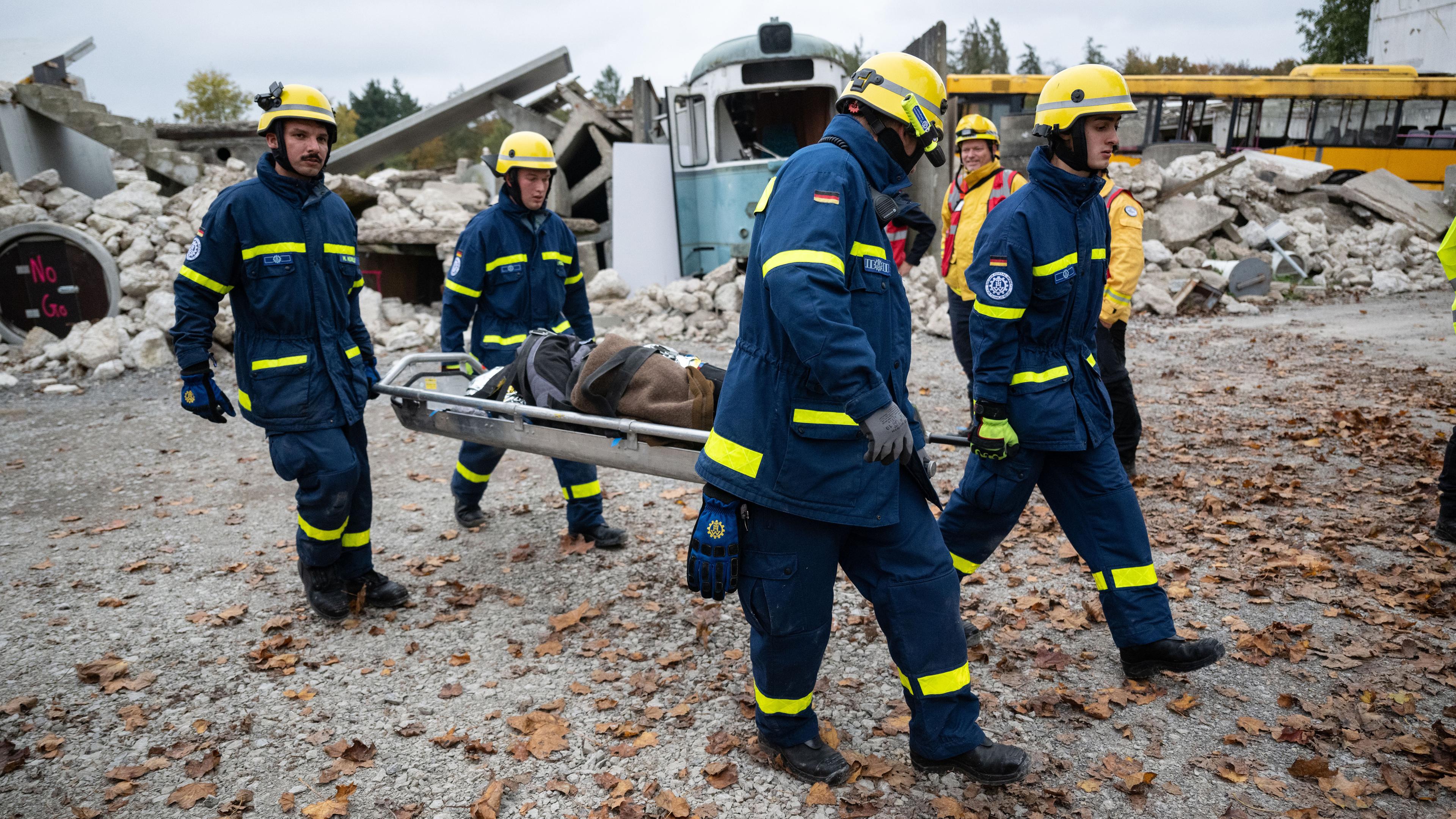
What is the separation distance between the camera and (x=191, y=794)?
99.0 inches

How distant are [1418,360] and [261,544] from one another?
9.33m

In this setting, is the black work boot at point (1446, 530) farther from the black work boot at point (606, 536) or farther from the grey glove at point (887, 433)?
the black work boot at point (606, 536)

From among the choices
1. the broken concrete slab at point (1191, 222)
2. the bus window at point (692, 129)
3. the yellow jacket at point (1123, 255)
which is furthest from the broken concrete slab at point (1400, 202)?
the yellow jacket at point (1123, 255)

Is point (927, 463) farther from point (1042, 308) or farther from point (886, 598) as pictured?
point (1042, 308)

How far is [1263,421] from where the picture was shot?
590 cm

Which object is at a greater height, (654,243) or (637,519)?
(654,243)

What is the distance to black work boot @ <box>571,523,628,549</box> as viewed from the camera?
4305 mm

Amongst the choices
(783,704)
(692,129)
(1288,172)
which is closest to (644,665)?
(783,704)

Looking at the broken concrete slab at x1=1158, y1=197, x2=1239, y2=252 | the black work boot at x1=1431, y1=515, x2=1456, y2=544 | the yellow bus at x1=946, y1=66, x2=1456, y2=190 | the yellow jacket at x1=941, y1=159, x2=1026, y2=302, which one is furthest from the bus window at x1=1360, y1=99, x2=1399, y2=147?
the black work boot at x1=1431, y1=515, x2=1456, y2=544

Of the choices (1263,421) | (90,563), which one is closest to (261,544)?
(90,563)

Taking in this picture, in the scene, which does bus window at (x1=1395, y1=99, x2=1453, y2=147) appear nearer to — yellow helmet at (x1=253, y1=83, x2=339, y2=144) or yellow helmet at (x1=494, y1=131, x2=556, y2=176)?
yellow helmet at (x1=494, y1=131, x2=556, y2=176)

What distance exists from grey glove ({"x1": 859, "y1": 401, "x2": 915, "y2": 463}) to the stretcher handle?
0.78 m

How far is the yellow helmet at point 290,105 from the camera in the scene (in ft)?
10.6

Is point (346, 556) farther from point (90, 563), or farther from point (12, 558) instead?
point (12, 558)
